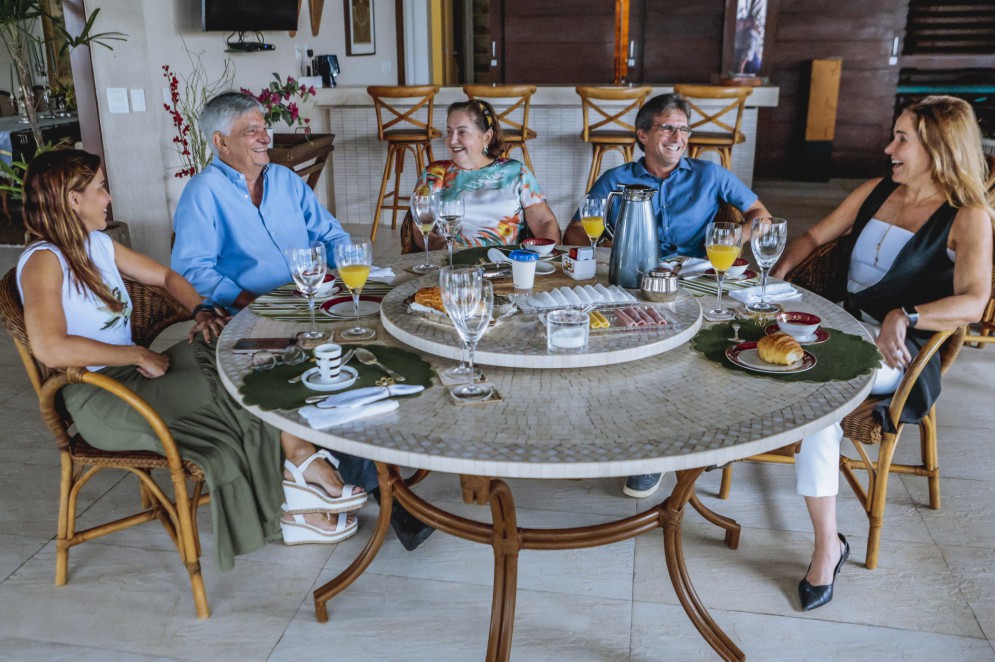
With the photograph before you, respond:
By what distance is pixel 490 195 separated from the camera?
2.90 metres

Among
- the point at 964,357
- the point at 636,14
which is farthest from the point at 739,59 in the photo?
the point at 964,357

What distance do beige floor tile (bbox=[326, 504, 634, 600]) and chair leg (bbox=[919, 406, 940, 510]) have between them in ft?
2.89

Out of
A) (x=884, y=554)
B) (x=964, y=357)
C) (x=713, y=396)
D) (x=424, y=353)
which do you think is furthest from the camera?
(x=964, y=357)

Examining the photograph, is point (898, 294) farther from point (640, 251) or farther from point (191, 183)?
point (191, 183)

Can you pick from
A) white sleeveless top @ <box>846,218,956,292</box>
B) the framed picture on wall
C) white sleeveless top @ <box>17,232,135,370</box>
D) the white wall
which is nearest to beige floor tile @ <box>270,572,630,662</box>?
white sleeveless top @ <box>17,232,135,370</box>

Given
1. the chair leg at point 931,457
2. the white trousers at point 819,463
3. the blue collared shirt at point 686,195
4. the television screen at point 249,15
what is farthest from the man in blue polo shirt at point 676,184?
the television screen at point 249,15

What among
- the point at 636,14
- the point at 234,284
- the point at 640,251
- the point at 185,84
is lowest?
the point at 234,284

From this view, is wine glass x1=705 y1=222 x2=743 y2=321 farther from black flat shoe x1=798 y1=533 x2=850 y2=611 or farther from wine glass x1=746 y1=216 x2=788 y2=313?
black flat shoe x1=798 y1=533 x2=850 y2=611

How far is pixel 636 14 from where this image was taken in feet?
26.3

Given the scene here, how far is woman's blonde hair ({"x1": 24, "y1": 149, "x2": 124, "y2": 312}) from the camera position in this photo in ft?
6.21

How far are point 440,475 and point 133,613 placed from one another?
955 mm

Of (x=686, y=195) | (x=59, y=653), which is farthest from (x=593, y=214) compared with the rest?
(x=59, y=653)

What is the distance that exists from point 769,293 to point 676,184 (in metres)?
0.88

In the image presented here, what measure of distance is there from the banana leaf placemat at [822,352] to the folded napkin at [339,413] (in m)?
0.67
